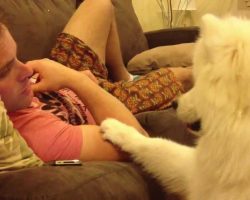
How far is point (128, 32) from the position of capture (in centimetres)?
285

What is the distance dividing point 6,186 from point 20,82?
345 millimetres

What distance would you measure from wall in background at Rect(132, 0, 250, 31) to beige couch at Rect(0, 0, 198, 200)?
808 mm

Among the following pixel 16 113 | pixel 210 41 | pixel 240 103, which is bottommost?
pixel 16 113

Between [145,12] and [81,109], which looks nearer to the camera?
[81,109]

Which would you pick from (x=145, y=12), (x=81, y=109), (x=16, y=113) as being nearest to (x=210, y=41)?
(x=16, y=113)

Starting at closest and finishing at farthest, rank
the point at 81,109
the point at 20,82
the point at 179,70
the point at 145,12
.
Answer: the point at 20,82, the point at 81,109, the point at 179,70, the point at 145,12

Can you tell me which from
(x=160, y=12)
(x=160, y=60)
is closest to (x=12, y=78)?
(x=160, y=60)

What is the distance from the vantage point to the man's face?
4.13 ft

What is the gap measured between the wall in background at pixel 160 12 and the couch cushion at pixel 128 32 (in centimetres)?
90

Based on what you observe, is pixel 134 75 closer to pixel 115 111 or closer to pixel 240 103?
pixel 115 111

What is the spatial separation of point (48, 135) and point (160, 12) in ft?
9.51

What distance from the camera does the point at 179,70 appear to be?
2.16 m

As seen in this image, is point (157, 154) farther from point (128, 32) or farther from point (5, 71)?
point (128, 32)

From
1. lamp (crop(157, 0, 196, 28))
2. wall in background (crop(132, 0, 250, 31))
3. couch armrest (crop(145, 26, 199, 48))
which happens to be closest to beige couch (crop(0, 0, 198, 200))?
couch armrest (crop(145, 26, 199, 48))
